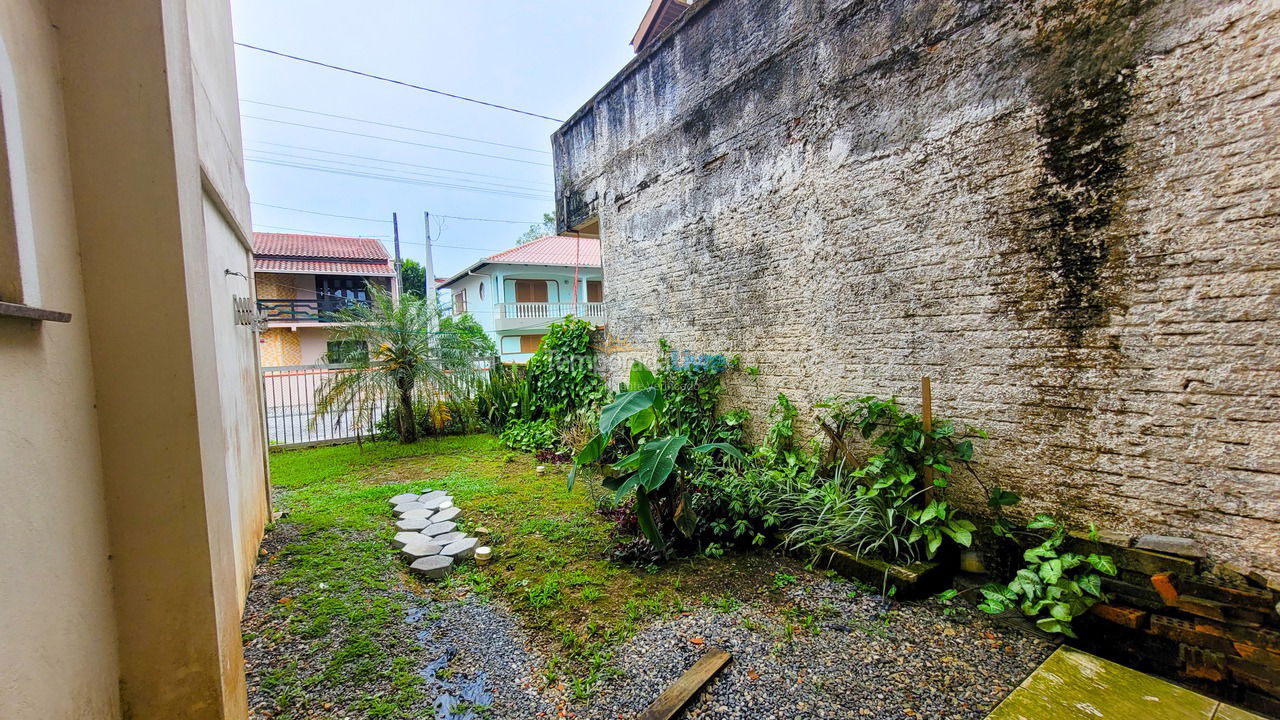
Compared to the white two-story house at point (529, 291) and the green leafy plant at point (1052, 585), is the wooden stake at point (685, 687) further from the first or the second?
the white two-story house at point (529, 291)

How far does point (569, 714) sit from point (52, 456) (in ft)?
5.96

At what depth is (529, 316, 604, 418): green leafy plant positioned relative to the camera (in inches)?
263

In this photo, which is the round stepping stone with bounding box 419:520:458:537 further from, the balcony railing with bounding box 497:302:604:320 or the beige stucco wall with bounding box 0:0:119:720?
the balcony railing with bounding box 497:302:604:320

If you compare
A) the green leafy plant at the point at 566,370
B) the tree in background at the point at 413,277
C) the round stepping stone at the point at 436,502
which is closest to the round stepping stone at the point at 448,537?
the round stepping stone at the point at 436,502

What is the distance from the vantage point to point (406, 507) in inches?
167

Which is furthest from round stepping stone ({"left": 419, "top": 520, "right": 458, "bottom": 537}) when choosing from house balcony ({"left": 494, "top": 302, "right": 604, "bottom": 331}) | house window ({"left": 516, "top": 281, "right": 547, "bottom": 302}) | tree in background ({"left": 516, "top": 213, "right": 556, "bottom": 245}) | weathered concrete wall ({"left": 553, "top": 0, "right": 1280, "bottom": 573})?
tree in background ({"left": 516, "top": 213, "right": 556, "bottom": 245})

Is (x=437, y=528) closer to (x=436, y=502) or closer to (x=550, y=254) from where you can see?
(x=436, y=502)

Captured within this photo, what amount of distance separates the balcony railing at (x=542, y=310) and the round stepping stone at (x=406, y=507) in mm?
11980

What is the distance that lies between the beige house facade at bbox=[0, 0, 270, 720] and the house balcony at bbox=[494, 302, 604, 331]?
14.8m

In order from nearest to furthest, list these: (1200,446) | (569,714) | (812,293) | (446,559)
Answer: (569,714) < (1200,446) < (446,559) < (812,293)

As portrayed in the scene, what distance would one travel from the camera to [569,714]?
1.86m

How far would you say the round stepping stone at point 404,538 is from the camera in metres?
3.45

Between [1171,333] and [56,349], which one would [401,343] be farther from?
[1171,333]

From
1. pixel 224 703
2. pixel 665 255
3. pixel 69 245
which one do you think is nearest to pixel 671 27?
pixel 665 255
